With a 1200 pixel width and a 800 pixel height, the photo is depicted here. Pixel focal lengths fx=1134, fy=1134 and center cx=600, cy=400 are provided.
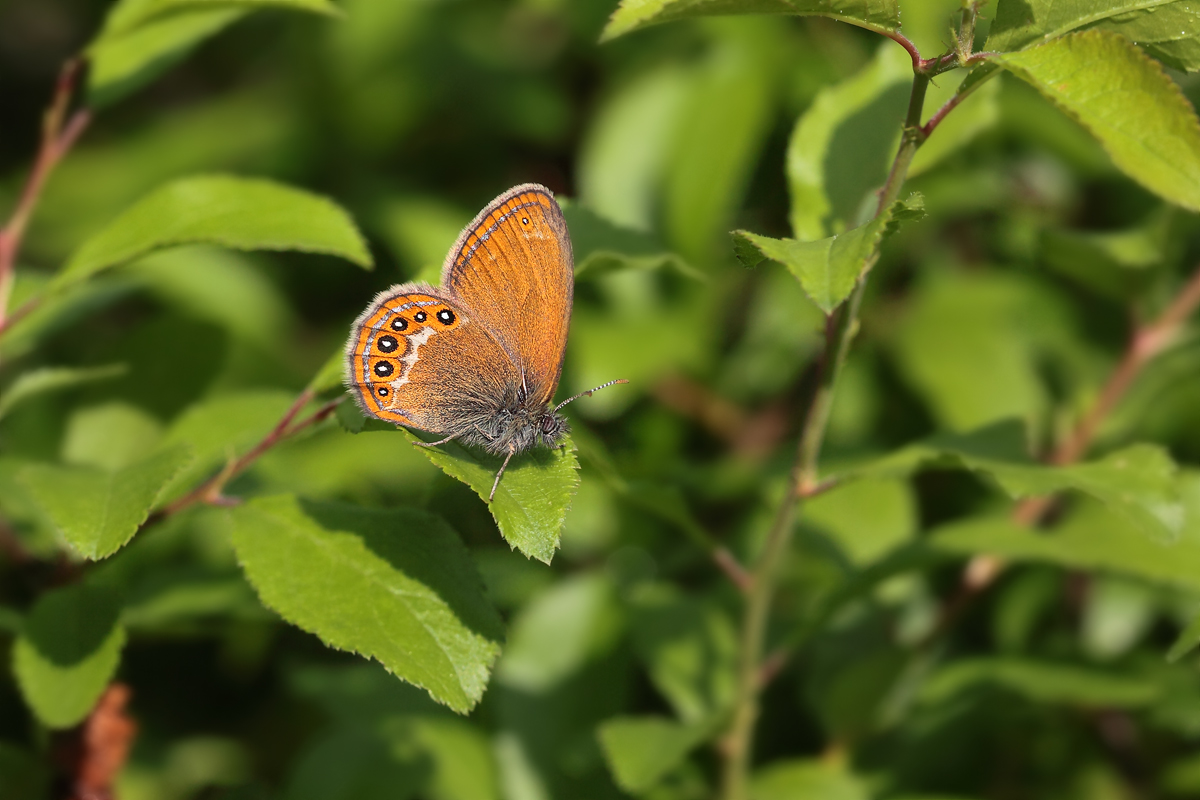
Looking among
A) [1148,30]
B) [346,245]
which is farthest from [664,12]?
[346,245]

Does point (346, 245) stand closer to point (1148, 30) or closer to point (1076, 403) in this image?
point (1148, 30)

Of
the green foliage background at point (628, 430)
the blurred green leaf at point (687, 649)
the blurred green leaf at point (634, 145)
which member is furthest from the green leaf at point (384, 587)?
the blurred green leaf at point (634, 145)

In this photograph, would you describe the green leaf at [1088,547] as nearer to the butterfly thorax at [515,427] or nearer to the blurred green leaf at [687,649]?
the blurred green leaf at [687,649]

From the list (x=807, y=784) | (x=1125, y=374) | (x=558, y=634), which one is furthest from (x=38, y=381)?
(x=1125, y=374)

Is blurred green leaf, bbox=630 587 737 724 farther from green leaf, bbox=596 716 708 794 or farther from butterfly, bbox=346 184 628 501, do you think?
butterfly, bbox=346 184 628 501

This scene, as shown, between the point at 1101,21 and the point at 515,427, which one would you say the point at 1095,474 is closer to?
the point at 1101,21

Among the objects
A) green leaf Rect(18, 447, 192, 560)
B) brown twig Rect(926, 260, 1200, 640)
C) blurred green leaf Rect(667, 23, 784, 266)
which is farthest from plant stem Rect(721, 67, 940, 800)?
blurred green leaf Rect(667, 23, 784, 266)
